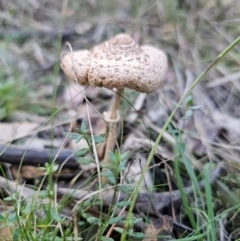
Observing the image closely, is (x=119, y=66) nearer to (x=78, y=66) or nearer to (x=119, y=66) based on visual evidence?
(x=119, y=66)

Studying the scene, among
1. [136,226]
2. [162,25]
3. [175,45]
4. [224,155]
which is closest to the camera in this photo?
[136,226]

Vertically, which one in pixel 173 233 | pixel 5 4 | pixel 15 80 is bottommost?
pixel 173 233

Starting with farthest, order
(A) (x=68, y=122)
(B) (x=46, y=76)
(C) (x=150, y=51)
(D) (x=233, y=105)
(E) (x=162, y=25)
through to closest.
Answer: (E) (x=162, y=25), (B) (x=46, y=76), (D) (x=233, y=105), (A) (x=68, y=122), (C) (x=150, y=51)

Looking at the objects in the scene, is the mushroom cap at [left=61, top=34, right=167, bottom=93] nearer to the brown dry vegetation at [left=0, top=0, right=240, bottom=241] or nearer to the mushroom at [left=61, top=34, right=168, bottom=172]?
the mushroom at [left=61, top=34, right=168, bottom=172]

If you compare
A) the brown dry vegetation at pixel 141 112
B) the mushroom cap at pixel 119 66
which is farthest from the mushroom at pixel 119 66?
the brown dry vegetation at pixel 141 112

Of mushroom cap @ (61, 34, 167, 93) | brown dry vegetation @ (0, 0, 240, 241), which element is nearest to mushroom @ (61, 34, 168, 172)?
mushroom cap @ (61, 34, 167, 93)

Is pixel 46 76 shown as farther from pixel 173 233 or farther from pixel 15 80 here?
pixel 173 233

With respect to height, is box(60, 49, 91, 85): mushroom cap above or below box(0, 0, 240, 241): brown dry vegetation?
above

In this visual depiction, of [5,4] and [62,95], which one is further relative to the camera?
[5,4]

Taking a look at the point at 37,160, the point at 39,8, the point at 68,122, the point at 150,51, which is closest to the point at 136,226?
the point at 37,160
